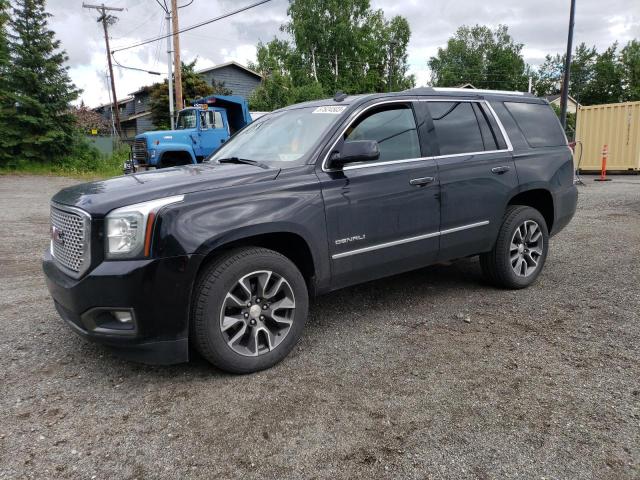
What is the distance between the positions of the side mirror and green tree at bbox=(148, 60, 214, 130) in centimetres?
3101

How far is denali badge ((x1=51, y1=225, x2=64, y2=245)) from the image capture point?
3.27 m

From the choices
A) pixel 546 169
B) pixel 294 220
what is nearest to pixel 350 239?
pixel 294 220

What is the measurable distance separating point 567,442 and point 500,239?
2484 mm

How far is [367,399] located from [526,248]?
2816 millimetres

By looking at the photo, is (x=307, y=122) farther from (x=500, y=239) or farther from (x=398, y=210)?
(x=500, y=239)

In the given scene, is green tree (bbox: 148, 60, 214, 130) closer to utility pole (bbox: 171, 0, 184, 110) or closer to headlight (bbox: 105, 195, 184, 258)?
utility pole (bbox: 171, 0, 184, 110)

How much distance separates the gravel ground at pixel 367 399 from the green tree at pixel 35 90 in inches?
834

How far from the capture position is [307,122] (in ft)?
13.4

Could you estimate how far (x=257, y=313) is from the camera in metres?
3.27

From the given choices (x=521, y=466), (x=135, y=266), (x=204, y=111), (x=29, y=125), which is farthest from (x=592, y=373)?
(x=29, y=125)

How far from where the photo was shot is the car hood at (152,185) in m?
2.97

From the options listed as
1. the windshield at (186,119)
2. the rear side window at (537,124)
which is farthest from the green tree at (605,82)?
the rear side window at (537,124)

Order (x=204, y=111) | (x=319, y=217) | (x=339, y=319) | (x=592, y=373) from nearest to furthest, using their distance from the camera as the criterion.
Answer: (x=592, y=373)
(x=319, y=217)
(x=339, y=319)
(x=204, y=111)

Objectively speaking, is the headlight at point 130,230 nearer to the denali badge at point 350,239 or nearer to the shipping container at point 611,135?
the denali badge at point 350,239
